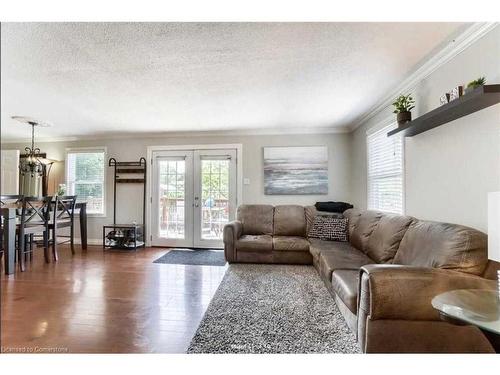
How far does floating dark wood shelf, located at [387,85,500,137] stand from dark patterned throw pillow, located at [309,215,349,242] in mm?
1671

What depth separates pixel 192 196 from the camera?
4.84m

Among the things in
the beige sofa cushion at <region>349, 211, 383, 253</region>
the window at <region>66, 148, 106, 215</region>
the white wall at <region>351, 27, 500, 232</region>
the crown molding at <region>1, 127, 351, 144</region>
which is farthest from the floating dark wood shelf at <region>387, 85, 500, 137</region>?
the window at <region>66, 148, 106, 215</region>

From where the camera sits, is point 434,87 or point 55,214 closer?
point 434,87

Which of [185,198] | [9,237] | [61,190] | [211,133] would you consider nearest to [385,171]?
[211,133]

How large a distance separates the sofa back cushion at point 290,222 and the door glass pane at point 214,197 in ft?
3.72

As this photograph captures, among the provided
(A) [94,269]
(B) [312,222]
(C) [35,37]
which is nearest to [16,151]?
(A) [94,269]

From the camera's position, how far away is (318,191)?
4.55 m

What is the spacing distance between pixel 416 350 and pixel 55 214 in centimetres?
481

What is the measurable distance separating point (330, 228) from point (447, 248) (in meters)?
2.01

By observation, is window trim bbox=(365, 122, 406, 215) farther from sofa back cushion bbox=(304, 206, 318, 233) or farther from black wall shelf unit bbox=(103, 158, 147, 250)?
black wall shelf unit bbox=(103, 158, 147, 250)

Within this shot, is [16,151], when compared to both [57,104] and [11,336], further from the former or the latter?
[11,336]

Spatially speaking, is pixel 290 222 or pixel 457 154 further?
pixel 290 222

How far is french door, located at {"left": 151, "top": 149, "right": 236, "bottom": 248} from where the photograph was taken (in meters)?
4.79

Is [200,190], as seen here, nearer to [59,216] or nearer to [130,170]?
[130,170]
